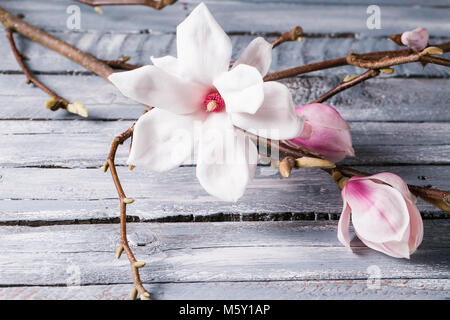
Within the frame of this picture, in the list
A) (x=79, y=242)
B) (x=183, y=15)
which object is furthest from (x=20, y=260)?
(x=183, y=15)

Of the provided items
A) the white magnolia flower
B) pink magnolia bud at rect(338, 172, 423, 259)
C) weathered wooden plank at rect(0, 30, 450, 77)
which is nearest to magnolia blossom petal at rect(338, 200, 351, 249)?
pink magnolia bud at rect(338, 172, 423, 259)

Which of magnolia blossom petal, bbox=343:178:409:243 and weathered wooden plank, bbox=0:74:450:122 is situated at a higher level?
weathered wooden plank, bbox=0:74:450:122

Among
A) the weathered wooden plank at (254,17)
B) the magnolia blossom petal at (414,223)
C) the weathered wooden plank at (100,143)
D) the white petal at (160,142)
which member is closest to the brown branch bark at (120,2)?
the weathered wooden plank at (254,17)

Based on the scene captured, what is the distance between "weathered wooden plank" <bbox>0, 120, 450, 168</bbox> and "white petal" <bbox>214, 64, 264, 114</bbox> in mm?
216

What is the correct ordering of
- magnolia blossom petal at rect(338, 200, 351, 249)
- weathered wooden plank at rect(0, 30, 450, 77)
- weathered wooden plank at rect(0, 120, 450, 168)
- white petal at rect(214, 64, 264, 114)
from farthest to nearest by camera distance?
1. weathered wooden plank at rect(0, 30, 450, 77)
2. weathered wooden plank at rect(0, 120, 450, 168)
3. magnolia blossom petal at rect(338, 200, 351, 249)
4. white petal at rect(214, 64, 264, 114)

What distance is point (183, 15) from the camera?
2.51 feet

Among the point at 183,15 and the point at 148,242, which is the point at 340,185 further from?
the point at 183,15

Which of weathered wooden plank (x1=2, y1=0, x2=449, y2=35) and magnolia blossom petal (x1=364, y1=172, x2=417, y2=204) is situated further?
weathered wooden plank (x1=2, y1=0, x2=449, y2=35)

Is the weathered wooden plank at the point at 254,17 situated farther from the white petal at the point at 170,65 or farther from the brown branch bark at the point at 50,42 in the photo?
the white petal at the point at 170,65

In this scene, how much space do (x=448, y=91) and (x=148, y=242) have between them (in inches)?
17.7

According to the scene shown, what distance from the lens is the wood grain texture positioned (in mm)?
491

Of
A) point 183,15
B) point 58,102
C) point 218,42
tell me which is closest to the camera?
point 218,42

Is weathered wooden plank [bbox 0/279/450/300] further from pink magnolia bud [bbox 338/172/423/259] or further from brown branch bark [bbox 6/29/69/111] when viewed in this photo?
brown branch bark [bbox 6/29/69/111]
